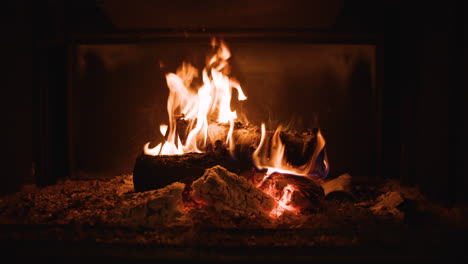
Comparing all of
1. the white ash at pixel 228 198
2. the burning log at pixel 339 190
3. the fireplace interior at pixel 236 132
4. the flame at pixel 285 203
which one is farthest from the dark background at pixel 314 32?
the white ash at pixel 228 198

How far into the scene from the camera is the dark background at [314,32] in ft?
6.84

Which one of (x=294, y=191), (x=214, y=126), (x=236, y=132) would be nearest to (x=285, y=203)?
(x=294, y=191)

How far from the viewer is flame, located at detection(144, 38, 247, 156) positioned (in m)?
2.63

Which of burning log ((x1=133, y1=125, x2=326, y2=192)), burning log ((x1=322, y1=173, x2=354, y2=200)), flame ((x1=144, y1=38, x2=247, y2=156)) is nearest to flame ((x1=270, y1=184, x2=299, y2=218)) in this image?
burning log ((x1=133, y1=125, x2=326, y2=192))

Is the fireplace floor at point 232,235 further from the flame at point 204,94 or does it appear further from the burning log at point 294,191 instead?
the flame at point 204,94

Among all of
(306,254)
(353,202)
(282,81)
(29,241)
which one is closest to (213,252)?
(306,254)

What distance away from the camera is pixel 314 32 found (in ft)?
8.46

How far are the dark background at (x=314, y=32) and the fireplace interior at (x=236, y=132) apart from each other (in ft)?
0.04

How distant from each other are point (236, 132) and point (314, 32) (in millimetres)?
952

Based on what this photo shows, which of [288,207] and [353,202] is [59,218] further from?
[353,202]

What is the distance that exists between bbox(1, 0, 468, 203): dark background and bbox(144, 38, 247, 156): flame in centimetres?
30

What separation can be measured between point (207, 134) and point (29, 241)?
1264 millimetres

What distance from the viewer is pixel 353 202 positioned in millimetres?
2207

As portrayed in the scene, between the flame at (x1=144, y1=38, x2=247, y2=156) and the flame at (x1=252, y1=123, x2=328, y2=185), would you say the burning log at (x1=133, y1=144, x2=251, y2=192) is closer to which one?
the flame at (x1=252, y1=123, x2=328, y2=185)
